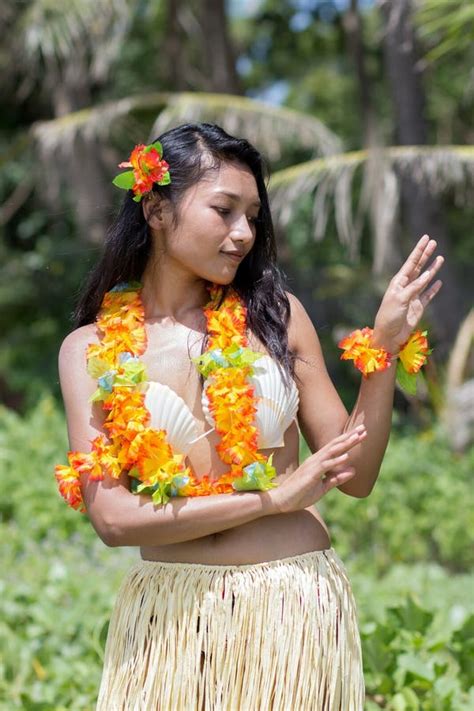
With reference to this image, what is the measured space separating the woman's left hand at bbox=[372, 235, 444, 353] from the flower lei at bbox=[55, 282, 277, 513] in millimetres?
273

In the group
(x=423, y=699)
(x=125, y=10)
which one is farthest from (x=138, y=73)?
(x=423, y=699)

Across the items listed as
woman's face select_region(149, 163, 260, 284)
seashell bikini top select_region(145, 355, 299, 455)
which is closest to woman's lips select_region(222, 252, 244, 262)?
woman's face select_region(149, 163, 260, 284)

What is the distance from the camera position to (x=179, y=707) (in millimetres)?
2285

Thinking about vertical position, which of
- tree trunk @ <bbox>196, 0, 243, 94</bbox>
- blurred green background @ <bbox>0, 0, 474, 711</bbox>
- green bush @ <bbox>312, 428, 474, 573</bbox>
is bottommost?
green bush @ <bbox>312, 428, 474, 573</bbox>

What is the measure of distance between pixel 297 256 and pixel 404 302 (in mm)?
12465

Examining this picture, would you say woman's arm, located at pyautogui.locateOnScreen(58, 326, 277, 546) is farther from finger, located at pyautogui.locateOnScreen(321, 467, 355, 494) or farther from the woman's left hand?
the woman's left hand

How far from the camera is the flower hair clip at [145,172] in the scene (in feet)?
7.82

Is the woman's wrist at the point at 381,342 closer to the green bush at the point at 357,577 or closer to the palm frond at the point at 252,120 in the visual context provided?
the green bush at the point at 357,577

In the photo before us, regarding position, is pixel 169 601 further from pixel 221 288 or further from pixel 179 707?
pixel 221 288

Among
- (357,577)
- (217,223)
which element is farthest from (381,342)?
(357,577)

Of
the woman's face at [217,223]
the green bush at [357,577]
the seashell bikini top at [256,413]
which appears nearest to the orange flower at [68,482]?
the seashell bikini top at [256,413]

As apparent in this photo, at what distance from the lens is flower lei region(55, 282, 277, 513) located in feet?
7.48

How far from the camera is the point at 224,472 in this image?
2.37 meters

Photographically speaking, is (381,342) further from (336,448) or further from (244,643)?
(244,643)
